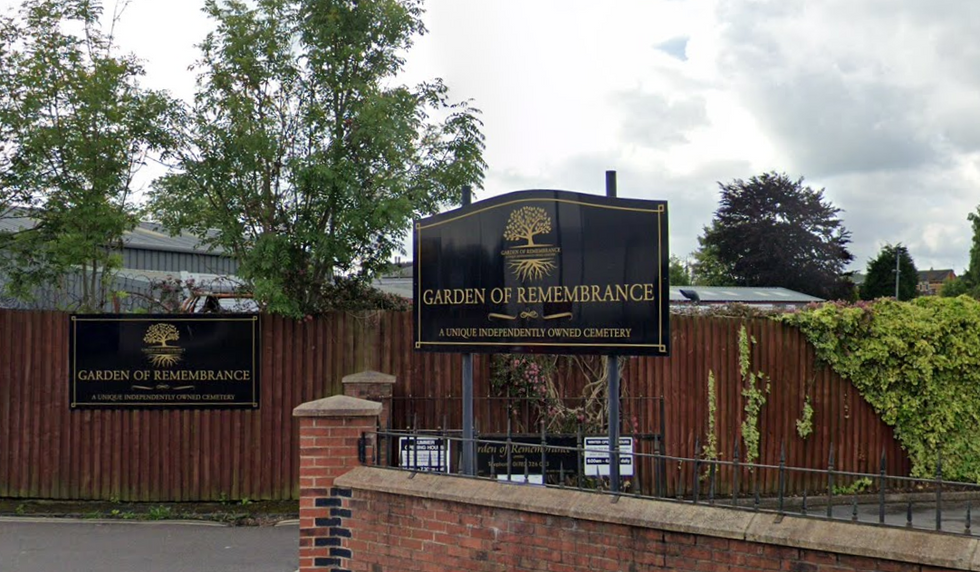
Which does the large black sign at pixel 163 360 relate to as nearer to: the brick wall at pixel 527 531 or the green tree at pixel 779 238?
the brick wall at pixel 527 531

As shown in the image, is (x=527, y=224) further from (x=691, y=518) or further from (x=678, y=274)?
(x=678, y=274)

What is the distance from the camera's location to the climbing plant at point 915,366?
38.3ft

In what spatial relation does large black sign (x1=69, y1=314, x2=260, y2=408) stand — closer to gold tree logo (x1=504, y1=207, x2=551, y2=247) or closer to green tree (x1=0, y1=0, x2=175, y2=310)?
green tree (x1=0, y1=0, x2=175, y2=310)

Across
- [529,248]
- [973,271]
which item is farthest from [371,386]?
[973,271]

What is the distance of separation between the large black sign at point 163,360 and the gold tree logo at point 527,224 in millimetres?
5238

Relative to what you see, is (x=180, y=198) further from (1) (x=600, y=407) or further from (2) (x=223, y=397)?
(1) (x=600, y=407)

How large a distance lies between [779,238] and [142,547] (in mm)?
46574

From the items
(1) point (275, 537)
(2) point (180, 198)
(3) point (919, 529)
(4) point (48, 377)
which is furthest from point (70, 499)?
(3) point (919, 529)

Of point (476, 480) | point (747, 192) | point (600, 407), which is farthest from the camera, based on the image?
point (747, 192)

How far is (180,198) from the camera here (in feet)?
36.8

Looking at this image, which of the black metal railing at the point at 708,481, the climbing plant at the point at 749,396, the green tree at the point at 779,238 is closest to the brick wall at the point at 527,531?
the black metal railing at the point at 708,481

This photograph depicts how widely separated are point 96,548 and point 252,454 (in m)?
2.33

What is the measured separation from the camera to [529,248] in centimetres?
691

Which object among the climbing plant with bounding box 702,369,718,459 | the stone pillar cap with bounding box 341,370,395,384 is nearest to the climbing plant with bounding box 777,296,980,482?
the climbing plant with bounding box 702,369,718,459
